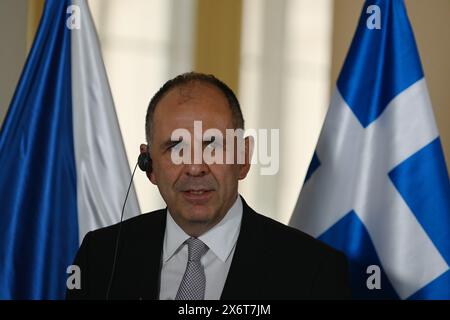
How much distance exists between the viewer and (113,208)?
2.40 meters

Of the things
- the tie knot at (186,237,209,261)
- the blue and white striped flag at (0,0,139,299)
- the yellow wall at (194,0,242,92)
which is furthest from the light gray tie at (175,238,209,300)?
the yellow wall at (194,0,242,92)

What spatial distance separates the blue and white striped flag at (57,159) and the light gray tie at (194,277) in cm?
61

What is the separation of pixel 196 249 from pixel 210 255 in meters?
0.04

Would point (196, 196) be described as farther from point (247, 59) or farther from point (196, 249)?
point (247, 59)

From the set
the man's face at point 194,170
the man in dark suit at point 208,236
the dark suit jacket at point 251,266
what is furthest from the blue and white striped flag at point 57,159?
the man's face at point 194,170

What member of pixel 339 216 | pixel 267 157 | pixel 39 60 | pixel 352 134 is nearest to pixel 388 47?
pixel 352 134

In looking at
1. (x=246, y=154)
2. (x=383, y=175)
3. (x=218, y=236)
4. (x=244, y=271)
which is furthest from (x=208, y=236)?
(x=383, y=175)

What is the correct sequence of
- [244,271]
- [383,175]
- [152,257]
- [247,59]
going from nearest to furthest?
[244,271]
[152,257]
[383,175]
[247,59]

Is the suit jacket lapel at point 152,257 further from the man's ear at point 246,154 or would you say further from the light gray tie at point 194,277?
the man's ear at point 246,154

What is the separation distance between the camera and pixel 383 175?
7.42ft

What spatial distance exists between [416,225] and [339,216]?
26 centimetres

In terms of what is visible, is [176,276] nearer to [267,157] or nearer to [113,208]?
[113,208]

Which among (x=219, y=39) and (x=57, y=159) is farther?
(x=219, y=39)

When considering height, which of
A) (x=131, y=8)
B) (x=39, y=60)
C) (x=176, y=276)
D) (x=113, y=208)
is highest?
(x=131, y=8)
